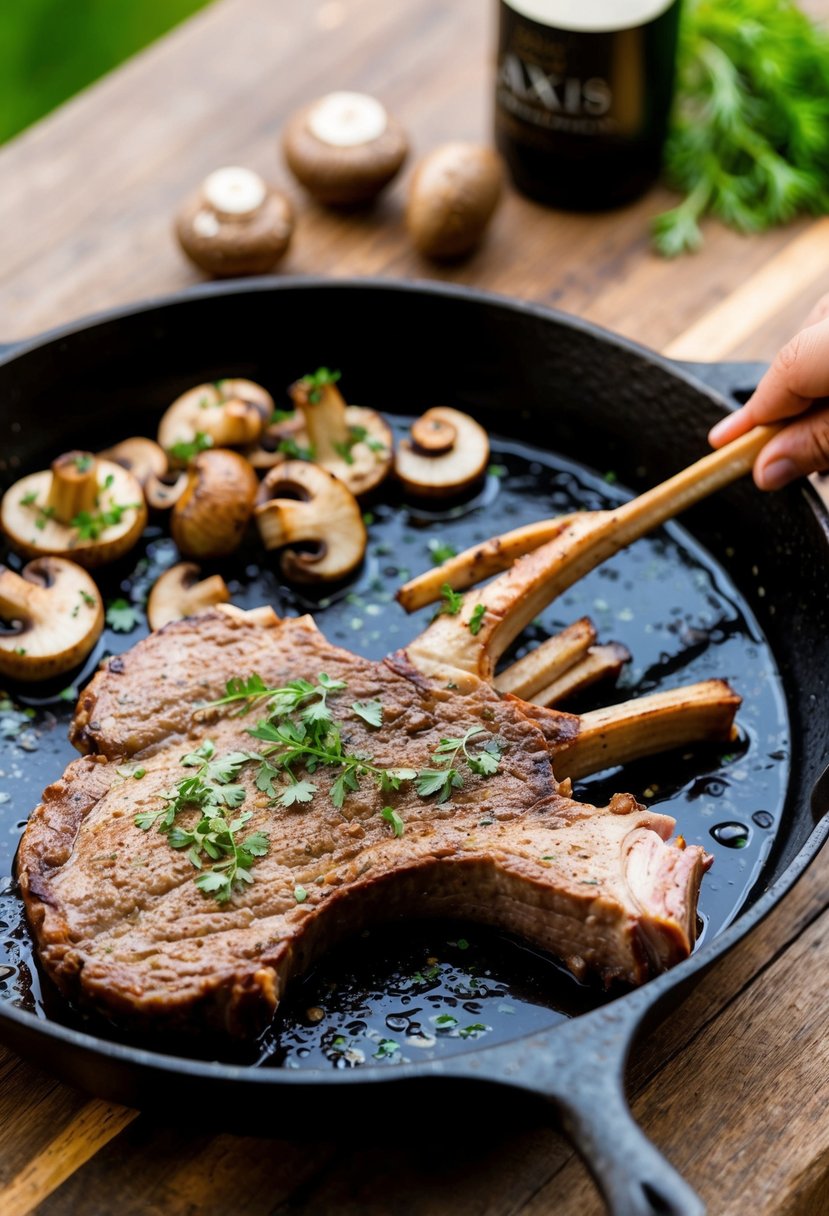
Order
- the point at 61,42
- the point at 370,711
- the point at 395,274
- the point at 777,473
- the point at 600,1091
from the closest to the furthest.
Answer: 1. the point at 600,1091
2. the point at 370,711
3. the point at 777,473
4. the point at 395,274
5. the point at 61,42

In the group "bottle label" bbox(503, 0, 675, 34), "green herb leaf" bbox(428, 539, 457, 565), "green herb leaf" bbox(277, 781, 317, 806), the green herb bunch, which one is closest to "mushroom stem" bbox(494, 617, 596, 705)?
"green herb leaf" bbox(428, 539, 457, 565)

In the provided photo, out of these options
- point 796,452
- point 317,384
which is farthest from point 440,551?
point 796,452

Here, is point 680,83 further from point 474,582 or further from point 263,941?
point 263,941

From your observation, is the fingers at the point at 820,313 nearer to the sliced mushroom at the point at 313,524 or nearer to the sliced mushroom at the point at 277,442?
the sliced mushroom at the point at 313,524

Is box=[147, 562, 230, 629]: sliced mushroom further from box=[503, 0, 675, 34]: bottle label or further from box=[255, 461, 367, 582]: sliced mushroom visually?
box=[503, 0, 675, 34]: bottle label

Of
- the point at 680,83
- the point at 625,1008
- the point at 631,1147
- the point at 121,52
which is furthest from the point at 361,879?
the point at 121,52

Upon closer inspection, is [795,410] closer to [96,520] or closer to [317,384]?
[317,384]
